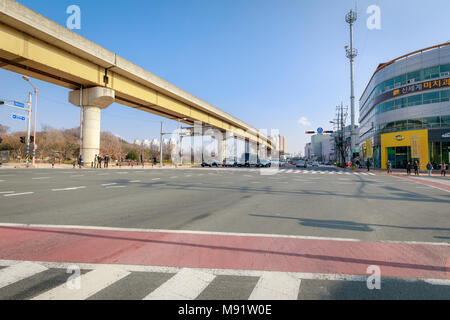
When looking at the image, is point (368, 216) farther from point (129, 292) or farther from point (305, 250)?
point (129, 292)

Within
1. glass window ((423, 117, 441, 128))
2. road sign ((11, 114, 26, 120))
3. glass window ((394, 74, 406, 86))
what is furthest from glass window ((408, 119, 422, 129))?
road sign ((11, 114, 26, 120))

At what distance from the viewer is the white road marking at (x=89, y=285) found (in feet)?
7.74

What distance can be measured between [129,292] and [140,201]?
5.58 m

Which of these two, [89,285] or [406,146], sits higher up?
[406,146]

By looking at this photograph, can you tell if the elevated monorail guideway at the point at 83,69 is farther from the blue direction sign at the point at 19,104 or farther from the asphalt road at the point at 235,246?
the asphalt road at the point at 235,246

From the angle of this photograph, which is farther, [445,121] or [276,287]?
[445,121]

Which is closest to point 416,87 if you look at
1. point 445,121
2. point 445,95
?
point 445,95

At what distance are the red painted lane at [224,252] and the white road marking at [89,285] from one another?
305 millimetres

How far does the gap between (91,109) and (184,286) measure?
27091 millimetres

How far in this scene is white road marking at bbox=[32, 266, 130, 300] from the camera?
236cm

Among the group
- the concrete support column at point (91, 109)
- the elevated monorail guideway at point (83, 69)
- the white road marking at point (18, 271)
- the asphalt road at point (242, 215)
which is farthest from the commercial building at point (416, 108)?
the white road marking at point (18, 271)

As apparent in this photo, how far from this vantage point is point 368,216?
6.24m

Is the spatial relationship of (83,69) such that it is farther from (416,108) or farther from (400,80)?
(400,80)

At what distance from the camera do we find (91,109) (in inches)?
993
